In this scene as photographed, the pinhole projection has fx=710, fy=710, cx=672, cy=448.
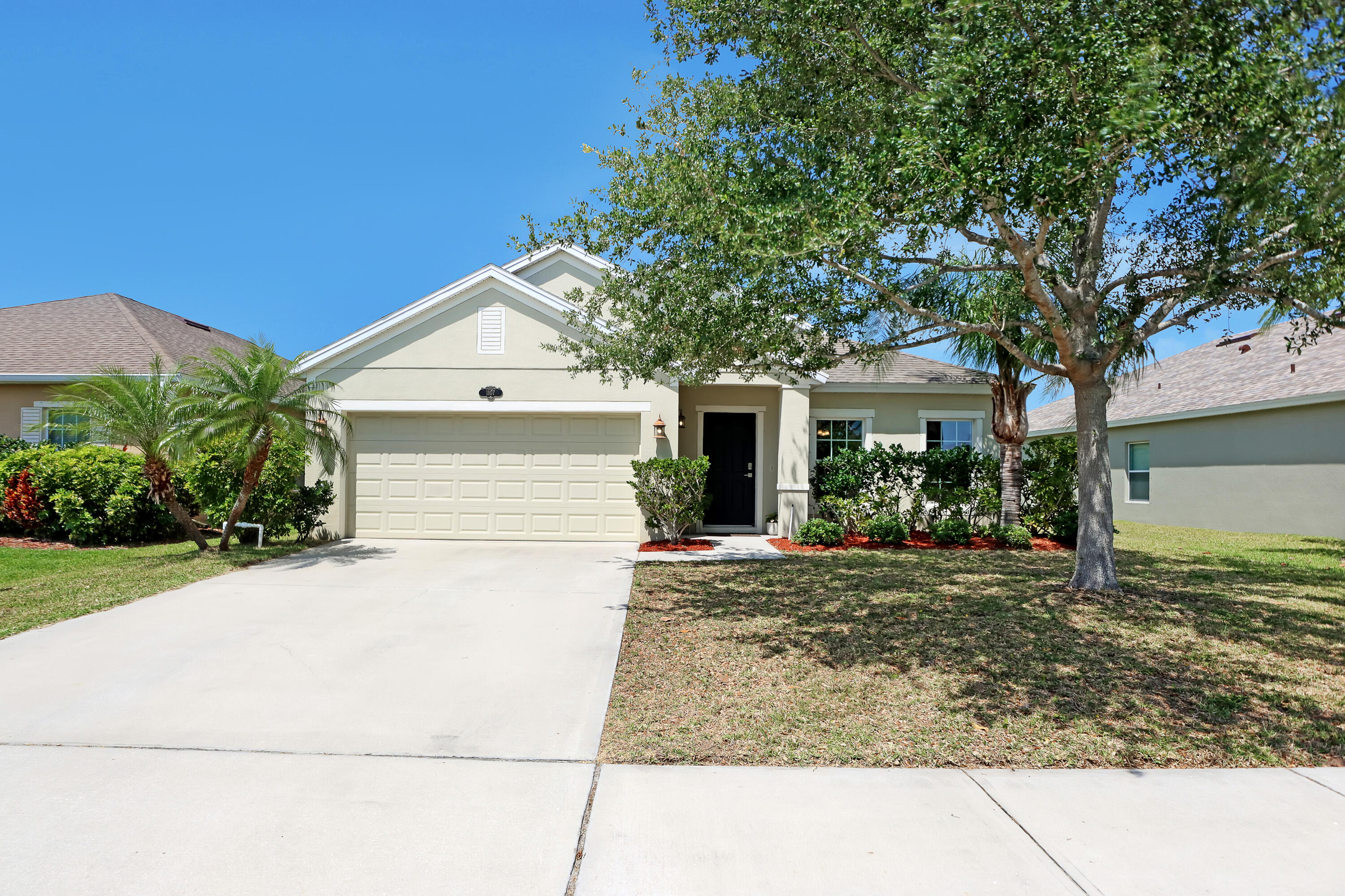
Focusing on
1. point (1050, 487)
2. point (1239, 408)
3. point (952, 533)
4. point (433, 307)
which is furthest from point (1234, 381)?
point (433, 307)

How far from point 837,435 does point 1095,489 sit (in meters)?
6.44

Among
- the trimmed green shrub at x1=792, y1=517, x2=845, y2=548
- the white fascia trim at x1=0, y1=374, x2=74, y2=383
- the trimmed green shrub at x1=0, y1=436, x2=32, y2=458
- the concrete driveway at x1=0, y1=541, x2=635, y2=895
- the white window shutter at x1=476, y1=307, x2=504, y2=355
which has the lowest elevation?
the concrete driveway at x1=0, y1=541, x2=635, y2=895

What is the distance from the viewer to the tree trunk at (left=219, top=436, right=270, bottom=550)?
1044 cm

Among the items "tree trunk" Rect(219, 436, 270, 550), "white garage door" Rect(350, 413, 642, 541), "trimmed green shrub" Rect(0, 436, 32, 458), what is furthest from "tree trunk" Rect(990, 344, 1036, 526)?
"trimmed green shrub" Rect(0, 436, 32, 458)

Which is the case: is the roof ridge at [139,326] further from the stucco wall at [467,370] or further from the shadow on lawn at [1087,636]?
the shadow on lawn at [1087,636]

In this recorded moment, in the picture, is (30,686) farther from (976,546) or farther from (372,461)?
(976,546)

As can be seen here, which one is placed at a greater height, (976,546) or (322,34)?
(322,34)

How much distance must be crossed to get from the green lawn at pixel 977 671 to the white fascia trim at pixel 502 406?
3809mm

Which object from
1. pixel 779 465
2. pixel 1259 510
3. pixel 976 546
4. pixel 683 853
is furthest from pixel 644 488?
pixel 1259 510

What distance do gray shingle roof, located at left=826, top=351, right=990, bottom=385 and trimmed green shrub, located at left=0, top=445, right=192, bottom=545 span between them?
12085 millimetres

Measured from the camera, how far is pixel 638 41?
8.12 m

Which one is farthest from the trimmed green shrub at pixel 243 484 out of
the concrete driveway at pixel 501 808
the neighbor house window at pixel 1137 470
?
the neighbor house window at pixel 1137 470

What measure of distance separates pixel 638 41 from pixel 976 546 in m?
9.53

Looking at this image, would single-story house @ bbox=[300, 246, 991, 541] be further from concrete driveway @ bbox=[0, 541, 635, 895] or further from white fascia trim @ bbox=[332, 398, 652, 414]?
concrete driveway @ bbox=[0, 541, 635, 895]
